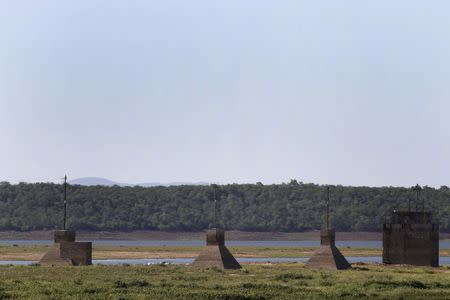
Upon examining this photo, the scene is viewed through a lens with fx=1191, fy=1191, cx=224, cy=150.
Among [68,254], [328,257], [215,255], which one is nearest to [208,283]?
[215,255]

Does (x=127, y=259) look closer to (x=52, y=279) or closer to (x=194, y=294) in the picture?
(x=52, y=279)

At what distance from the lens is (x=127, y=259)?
177 m

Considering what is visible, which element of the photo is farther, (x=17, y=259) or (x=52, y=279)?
(x=17, y=259)

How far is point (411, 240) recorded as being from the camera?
152 meters

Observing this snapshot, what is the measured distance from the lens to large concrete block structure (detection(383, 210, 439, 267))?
151 meters

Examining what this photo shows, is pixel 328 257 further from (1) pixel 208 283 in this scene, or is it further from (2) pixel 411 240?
(1) pixel 208 283

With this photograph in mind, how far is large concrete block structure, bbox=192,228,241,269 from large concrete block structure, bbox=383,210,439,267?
112 ft

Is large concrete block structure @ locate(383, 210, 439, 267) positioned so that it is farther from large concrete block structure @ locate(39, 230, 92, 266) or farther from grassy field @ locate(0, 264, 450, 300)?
large concrete block structure @ locate(39, 230, 92, 266)

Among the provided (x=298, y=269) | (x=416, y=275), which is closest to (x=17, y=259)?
(x=298, y=269)

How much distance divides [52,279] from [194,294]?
1776 cm

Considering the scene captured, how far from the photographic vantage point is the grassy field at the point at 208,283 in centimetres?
9025

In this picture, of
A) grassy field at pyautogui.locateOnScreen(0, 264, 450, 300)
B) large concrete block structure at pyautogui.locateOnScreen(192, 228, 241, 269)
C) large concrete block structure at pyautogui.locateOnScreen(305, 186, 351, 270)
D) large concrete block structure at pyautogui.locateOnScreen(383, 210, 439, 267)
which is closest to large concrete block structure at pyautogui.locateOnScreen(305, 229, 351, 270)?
large concrete block structure at pyautogui.locateOnScreen(305, 186, 351, 270)

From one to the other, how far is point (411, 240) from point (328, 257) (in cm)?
2633

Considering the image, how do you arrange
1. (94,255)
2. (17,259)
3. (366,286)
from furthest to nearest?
(94,255), (17,259), (366,286)
